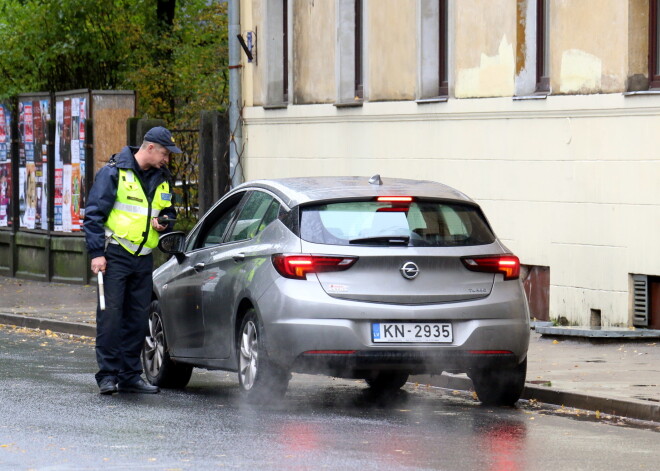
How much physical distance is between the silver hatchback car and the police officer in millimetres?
766

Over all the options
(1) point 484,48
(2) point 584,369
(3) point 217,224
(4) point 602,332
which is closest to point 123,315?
(3) point 217,224

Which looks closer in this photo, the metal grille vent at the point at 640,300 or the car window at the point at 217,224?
the car window at the point at 217,224

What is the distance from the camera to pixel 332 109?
70.9 feet

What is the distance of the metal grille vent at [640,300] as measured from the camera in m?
15.4

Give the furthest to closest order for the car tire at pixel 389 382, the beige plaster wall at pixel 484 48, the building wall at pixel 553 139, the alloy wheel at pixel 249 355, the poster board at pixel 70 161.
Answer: the poster board at pixel 70 161
the beige plaster wall at pixel 484 48
the building wall at pixel 553 139
the car tire at pixel 389 382
the alloy wheel at pixel 249 355

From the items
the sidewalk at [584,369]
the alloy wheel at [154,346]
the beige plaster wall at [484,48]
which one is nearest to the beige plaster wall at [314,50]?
the beige plaster wall at [484,48]

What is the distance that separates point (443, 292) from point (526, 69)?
730 cm

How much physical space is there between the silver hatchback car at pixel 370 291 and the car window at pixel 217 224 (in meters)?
0.53

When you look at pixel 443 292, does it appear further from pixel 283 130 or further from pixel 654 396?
pixel 283 130

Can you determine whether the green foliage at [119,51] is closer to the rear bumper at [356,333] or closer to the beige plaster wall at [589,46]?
the beige plaster wall at [589,46]

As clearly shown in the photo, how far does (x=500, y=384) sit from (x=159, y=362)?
9.23 ft

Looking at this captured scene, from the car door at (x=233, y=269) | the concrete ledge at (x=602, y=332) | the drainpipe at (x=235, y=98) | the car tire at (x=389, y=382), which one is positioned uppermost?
the drainpipe at (x=235, y=98)

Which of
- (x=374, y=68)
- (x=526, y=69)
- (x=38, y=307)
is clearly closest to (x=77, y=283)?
(x=38, y=307)

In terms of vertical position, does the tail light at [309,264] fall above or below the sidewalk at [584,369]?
above
